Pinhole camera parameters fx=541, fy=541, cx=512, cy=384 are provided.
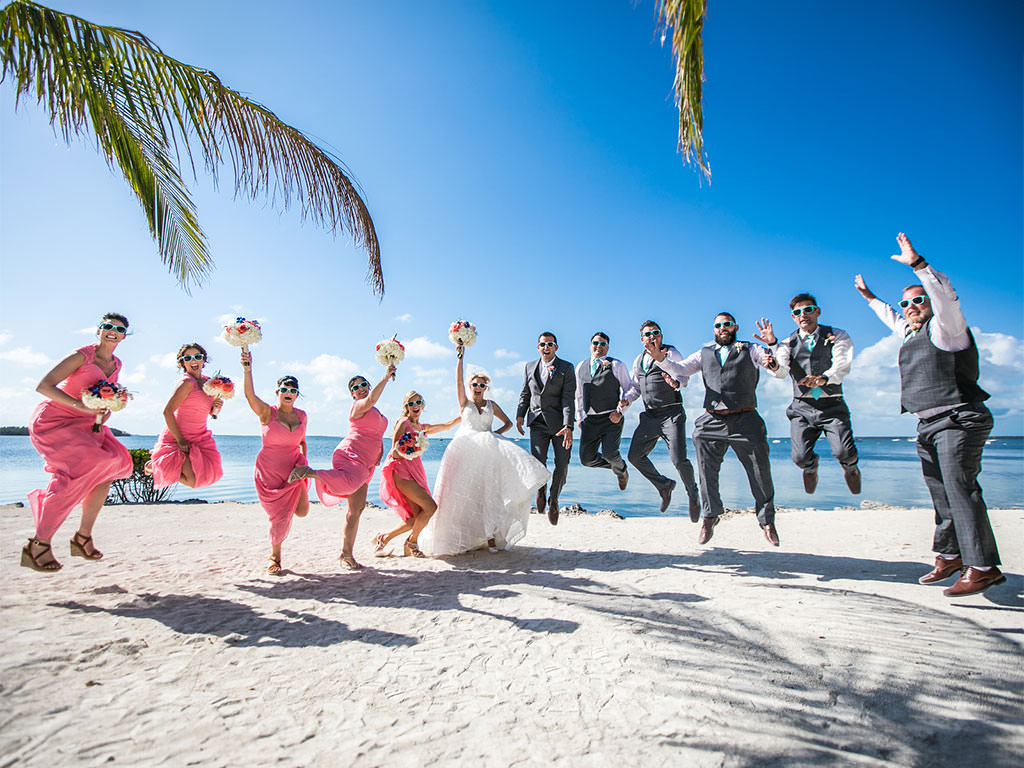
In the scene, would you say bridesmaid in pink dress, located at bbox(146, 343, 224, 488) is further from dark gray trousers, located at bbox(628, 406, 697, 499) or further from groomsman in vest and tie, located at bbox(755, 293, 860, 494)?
groomsman in vest and tie, located at bbox(755, 293, 860, 494)

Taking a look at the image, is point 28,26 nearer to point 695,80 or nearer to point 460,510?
point 695,80

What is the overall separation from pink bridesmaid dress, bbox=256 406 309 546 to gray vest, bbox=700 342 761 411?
5175 mm

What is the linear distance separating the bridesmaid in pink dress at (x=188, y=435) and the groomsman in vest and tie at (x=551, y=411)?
4.08 meters

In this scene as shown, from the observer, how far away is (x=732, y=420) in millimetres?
6777

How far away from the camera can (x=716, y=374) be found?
6855 millimetres

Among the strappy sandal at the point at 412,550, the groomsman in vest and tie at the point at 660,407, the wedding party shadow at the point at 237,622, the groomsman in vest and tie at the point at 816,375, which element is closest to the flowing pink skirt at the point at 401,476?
the strappy sandal at the point at 412,550

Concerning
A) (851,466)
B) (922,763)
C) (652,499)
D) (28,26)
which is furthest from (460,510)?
(652,499)

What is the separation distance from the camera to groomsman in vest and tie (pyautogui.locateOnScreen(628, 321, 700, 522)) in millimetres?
7348

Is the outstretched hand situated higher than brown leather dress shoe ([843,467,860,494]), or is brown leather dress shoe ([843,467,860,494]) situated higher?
the outstretched hand

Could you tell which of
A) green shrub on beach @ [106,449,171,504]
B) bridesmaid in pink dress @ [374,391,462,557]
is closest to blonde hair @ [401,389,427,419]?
bridesmaid in pink dress @ [374,391,462,557]

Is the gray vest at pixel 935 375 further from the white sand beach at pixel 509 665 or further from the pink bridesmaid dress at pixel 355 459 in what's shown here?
the pink bridesmaid dress at pixel 355 459

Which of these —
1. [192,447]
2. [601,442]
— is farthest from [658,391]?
[192,447]

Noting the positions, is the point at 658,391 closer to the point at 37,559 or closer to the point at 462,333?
the point at 462,333

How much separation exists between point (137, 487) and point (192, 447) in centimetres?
1142
